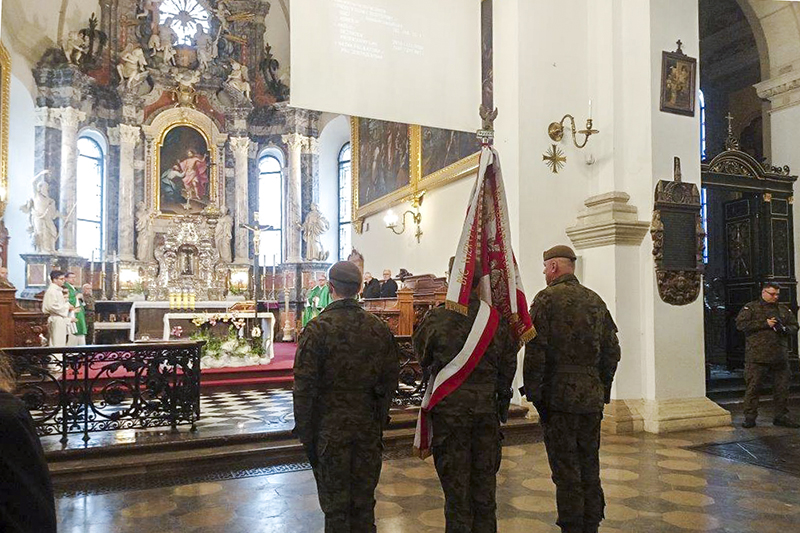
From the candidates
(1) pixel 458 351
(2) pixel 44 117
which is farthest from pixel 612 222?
(2) pixel 44 117

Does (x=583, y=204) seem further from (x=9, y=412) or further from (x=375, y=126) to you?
(x=375, y=126)

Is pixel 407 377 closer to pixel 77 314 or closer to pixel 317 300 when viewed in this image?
pixel 77 314

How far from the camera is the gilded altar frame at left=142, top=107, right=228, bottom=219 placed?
17.4 metres

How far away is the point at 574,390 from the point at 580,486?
54 centimetres

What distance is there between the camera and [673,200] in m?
7.00

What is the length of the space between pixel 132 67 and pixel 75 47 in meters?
1.42

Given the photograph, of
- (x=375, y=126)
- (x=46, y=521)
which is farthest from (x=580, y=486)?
(x=375, y=126)

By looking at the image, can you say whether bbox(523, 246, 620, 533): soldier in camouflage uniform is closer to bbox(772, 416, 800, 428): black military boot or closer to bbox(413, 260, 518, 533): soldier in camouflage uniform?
bbox(413, 260, 518, 533): soldier in camouflage uniform

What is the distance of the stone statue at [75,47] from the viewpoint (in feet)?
A: 53.3

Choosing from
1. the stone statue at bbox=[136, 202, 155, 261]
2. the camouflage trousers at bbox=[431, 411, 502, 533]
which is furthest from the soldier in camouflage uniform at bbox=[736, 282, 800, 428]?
the stone statue at bbox=[136, 202, 155, 261]

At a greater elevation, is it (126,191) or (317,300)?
(126,191)

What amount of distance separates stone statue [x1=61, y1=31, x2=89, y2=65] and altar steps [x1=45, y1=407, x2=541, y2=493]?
14128mm

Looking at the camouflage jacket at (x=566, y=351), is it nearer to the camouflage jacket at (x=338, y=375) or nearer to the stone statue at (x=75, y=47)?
the camouflage jacket at (x=338, y=375)

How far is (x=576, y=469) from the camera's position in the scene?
357 centimetres
